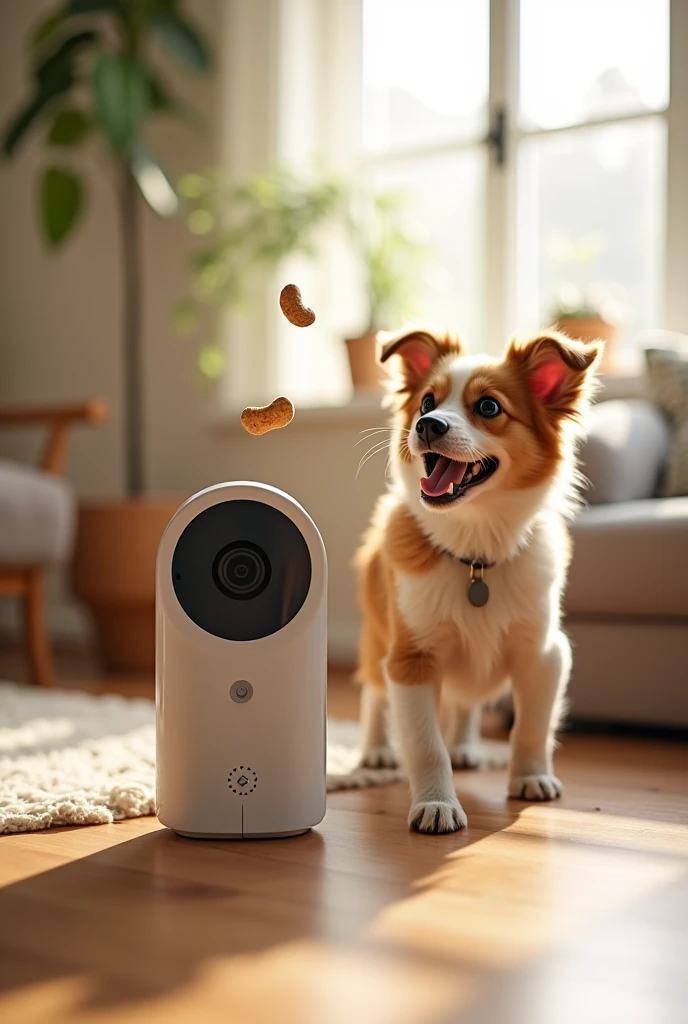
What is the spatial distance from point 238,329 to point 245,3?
3.54ft

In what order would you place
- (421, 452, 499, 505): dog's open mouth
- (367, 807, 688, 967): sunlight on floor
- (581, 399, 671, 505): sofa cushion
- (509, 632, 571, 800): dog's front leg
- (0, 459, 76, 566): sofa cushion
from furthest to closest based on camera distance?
(0, 459, 76, 566): sofa cushion
(581, 399, 671, 505): sofa cushion
(509, 632, 571, 800): dog's front leg
(421, 452, 499, 505): dog's open mouth
(367, 807, 688, 967): sunlight on floor

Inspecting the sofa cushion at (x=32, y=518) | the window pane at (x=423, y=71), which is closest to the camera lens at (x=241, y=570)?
the sofa cushion at (x=32, y=518)

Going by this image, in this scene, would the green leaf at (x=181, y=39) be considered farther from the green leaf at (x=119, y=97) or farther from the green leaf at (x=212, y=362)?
the green leaf at (x=212, y=362)

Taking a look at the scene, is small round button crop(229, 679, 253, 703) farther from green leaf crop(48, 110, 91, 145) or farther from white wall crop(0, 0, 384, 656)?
green leaf crop(48, 110, 91, 145)

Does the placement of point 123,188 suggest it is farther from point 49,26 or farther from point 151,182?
point 49,26

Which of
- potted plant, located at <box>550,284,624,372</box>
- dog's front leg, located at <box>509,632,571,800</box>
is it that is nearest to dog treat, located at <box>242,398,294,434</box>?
dog's front leg, located at <box>509,632,571,800</box>

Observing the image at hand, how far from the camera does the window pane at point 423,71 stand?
11.7ft

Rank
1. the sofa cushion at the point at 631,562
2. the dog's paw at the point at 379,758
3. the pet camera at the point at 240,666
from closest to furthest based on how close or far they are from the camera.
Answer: the pet camera at the point at 240,666 → the dog's paw at the point at 379,758 → the sofa cushion at the point at 631,562

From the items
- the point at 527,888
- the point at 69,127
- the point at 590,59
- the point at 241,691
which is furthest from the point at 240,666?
the point at 69,127

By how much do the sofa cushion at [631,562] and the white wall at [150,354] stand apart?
1.24 meters

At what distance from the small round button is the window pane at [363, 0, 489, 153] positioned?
2622 mm

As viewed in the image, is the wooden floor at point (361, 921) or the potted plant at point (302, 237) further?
the potted plant at point (302, 237)

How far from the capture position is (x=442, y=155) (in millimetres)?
3646

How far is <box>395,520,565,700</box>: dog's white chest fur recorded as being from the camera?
1615 millimetres
